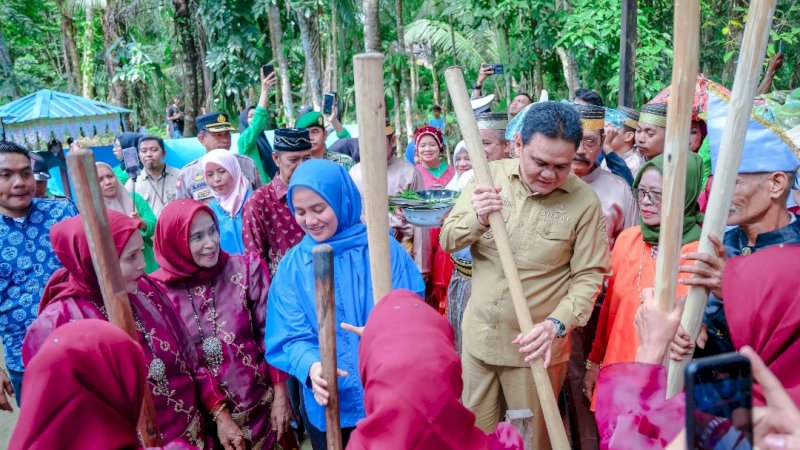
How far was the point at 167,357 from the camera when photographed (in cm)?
225

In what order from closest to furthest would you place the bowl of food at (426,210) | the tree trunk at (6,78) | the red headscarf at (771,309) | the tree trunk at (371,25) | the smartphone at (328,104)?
1. the red headscarf at (771,309)
2. the bowl of food at (426,210)
3. the smartphone at (328,104)
4. the tree trunk at (371,25)
5. the tree trunk at (6,78)

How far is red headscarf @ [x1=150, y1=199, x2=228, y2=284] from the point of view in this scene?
2.51 meters

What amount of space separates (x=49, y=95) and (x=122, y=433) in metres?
9.31

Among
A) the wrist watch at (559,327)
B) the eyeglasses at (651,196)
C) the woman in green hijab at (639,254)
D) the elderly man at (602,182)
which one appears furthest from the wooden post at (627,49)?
the wrist watch at (559,327)

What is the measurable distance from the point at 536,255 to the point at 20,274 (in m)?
2.80

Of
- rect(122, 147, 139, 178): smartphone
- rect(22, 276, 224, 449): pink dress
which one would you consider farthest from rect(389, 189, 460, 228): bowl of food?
rect(122, 147, 139, 178): smartphone

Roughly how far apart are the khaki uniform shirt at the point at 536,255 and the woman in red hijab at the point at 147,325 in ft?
3.86

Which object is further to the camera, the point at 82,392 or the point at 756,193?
the point at 756,193

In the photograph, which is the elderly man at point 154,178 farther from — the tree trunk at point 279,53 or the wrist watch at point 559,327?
the tree trunk at point 279,53

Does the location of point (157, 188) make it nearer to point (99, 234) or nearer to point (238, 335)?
point (238, 335)

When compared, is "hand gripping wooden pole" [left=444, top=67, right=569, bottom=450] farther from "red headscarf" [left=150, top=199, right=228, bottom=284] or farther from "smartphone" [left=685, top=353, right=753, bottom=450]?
"red headscarf" [left=150, top=199, right=228, bottom=284]

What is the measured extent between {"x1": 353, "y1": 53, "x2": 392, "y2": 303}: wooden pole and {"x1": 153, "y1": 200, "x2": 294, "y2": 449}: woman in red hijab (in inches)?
40.2

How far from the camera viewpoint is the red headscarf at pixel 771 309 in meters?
1.23

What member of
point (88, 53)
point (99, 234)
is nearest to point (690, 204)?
point (99, 234)
